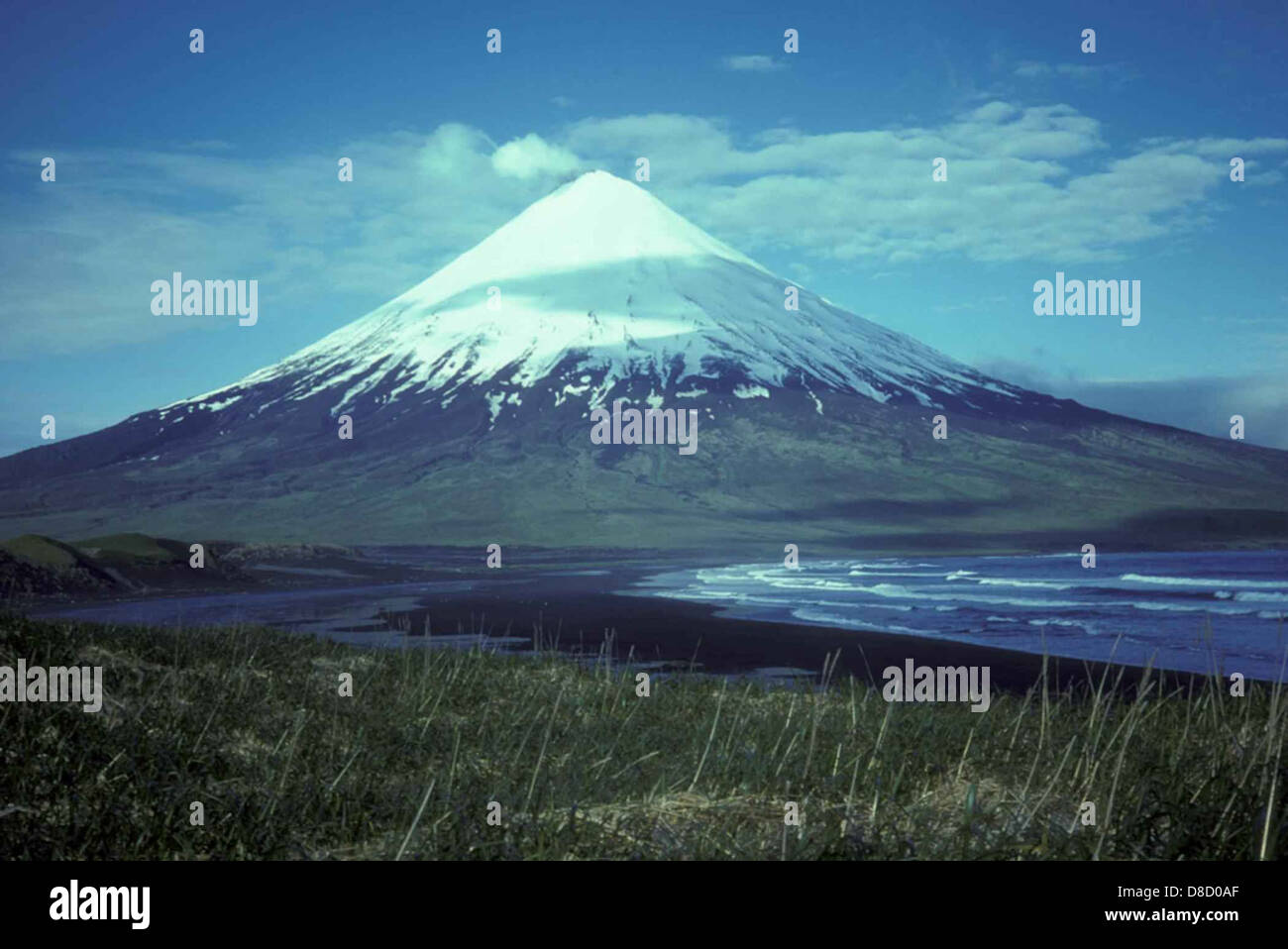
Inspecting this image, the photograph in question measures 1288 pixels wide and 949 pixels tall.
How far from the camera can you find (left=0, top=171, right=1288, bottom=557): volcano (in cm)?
9144

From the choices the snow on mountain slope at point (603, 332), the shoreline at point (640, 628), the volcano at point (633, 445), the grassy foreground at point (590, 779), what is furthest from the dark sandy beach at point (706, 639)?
the snow on mountain slope at point (603, 332)

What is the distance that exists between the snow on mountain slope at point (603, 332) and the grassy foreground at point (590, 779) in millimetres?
123504

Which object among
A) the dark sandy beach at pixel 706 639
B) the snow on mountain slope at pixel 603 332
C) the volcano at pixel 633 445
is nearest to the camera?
the dark sandy beach at pixel 706 639

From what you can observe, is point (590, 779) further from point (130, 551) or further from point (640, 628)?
point (130, 551)

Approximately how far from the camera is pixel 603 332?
6122 inches

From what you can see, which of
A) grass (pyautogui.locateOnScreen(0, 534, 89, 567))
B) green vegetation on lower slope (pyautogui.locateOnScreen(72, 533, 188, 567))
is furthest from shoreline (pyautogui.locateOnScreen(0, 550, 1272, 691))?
green vegetation on lower slope (pyautogui.locateOnScreen(72, 533, 188, 567))

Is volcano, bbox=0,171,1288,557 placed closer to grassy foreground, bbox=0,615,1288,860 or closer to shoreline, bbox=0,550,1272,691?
shoreline, bbox=0,550,1272,691

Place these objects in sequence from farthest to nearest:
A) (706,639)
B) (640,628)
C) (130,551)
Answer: (130,551), (640,628), (706,639)

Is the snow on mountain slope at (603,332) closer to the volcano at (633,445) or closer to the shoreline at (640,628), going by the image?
the volcano at (633,445)

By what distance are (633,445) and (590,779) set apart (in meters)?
120

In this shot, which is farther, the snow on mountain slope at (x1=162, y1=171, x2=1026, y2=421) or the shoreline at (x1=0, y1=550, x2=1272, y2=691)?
the snow on mountain slope at (x1=162, y1=171, x2=1026, y2=421)

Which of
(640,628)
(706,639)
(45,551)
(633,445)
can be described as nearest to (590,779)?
(706,639)

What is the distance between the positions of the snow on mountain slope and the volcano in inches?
20.3

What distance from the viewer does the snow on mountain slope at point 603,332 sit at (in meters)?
142
